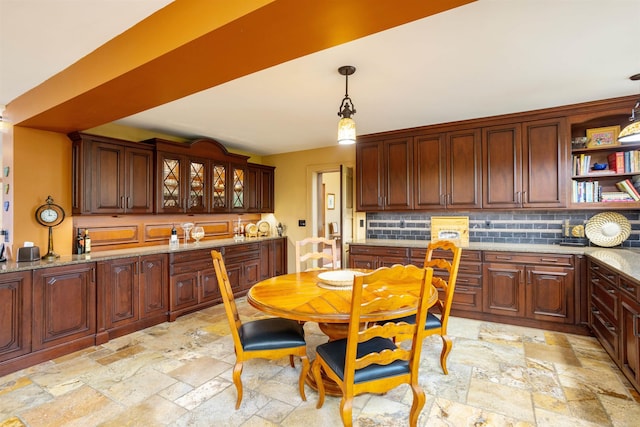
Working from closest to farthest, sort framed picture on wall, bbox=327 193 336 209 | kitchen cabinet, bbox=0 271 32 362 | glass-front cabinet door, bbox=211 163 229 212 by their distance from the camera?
kitchen cabinet, bbox=0 271 32 362 < glass-front cabinet door, bbox=211 163 229 212 < framed picture on wall, bbox=327 193 336 209

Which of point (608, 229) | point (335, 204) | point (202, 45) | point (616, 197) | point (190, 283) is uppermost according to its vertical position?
point (202, 45)

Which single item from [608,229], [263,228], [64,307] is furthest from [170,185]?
[608,229]

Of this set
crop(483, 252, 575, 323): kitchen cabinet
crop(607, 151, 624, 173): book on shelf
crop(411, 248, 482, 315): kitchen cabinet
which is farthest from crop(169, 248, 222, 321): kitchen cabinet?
crop(607, 151, 624, 173): book on shelf

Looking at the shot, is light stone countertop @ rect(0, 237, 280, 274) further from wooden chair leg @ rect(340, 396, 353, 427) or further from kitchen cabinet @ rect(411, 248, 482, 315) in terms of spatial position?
kitchen cabinet @ rect(411, 248, 482, 315)

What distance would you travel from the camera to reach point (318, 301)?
193cm

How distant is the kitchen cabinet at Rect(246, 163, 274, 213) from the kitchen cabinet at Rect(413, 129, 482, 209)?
8.86ft

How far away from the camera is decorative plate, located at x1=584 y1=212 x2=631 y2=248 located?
328cm

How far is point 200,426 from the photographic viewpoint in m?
1.83

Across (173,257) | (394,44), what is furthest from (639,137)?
(173,257)

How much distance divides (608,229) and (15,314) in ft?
18.9

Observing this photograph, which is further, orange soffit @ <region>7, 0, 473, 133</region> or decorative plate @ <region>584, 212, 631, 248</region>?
decorative plate @ <region>584, 212, 631, 248</region>

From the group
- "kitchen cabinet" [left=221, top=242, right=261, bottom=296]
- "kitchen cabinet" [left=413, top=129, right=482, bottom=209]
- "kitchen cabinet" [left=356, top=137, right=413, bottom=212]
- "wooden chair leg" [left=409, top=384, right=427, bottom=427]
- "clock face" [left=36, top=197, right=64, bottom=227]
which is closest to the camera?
"wooden chair leg" [left=409, top=384, right=427, bottom=427]

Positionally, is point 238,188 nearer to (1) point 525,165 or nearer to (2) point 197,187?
(2) point 197,187

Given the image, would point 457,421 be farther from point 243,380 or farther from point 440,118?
point 440,118
